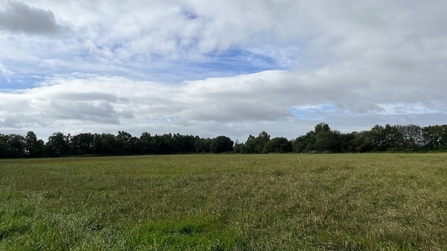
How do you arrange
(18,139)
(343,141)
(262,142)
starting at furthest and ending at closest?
(262,142) < (343,141) < (18,139)

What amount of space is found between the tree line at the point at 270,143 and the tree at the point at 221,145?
14.4m

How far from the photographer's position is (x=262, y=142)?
141 metres

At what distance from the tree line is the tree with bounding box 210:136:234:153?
1442 cm

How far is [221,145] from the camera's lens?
6206 inches

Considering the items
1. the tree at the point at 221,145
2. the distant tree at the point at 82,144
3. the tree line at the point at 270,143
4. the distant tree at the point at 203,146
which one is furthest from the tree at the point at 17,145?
the tree at the point at 221,145

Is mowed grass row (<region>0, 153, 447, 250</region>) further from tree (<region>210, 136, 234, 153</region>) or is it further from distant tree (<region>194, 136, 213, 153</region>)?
distant tree (<region>194, 136, 213, 153</region>)

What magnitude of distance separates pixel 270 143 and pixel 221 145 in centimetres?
3512

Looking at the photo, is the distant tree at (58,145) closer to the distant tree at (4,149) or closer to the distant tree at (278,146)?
the distant tree at (4,149)

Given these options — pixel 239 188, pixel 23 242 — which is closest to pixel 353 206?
pixel 239 188

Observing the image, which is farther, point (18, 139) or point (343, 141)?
point (343, 141)

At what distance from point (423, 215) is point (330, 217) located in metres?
2.68

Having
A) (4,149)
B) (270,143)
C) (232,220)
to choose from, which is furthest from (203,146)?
(232,220)

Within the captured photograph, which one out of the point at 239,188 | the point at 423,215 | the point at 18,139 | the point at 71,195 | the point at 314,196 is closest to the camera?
the point at 423,215

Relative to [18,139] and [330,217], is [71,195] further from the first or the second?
[18,139]
